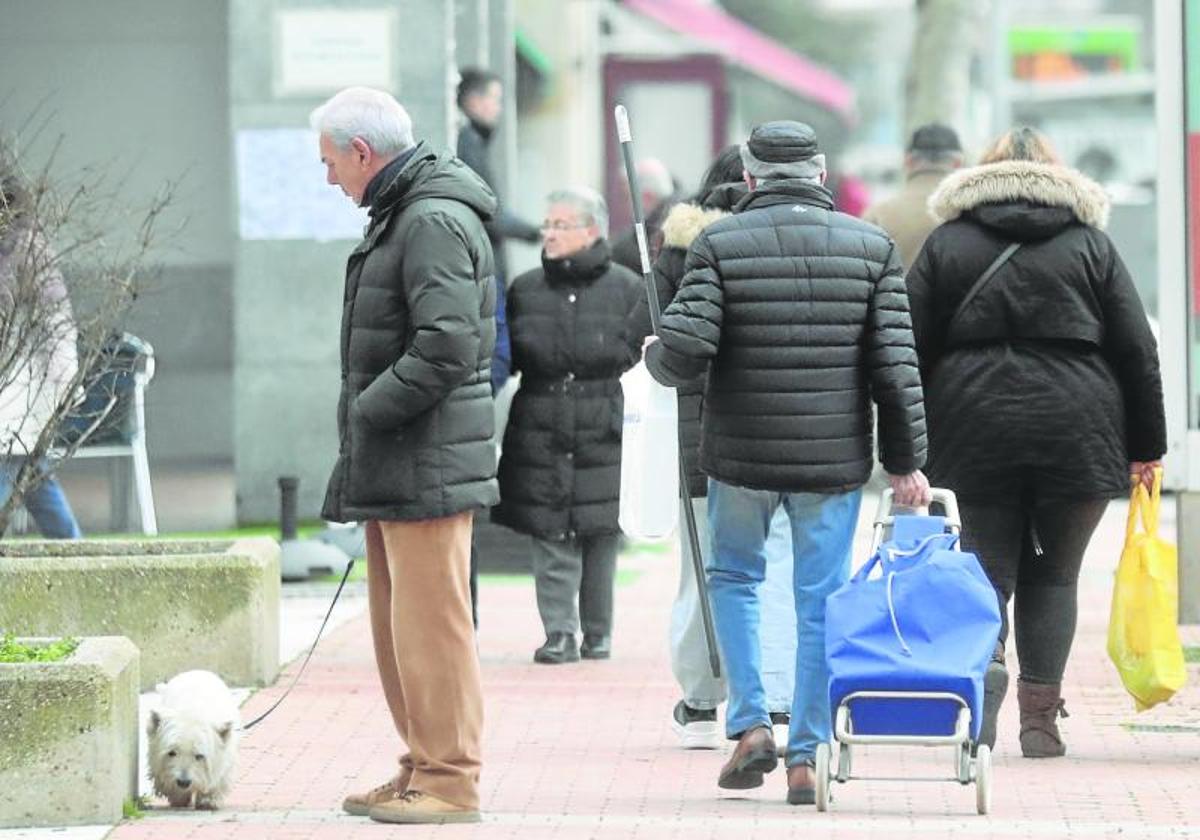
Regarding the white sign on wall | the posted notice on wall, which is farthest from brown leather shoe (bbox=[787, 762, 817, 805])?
the white sign on wall

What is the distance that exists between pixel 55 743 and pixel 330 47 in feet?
28.2

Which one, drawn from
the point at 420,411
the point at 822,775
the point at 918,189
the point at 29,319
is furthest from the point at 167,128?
the point at 822,775

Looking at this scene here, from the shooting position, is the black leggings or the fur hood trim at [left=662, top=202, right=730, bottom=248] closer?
the black leggings

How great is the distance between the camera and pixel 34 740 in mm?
7852

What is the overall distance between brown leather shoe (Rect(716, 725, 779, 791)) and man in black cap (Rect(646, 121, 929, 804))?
103 millimetres

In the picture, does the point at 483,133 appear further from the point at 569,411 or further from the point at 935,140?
the point at 569,411

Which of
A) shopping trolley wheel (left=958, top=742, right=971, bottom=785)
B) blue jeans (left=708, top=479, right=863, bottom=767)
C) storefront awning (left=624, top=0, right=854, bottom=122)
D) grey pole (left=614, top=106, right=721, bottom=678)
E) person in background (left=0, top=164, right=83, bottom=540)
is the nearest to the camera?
shopping trolley wheel (left=958, top=742, right=971, bottom=785)

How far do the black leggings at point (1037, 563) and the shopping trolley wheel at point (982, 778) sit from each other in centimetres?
107

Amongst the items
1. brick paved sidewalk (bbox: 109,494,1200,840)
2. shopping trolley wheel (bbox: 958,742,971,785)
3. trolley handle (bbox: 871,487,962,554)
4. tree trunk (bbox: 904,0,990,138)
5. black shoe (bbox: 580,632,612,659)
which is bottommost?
brick paved sidewalk (bbox: 109,494,1200,840)

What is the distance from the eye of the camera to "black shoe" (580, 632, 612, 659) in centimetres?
1184

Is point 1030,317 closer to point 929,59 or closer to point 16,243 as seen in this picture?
point 16,243

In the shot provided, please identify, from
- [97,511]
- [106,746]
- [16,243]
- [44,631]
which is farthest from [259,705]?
[97,511]

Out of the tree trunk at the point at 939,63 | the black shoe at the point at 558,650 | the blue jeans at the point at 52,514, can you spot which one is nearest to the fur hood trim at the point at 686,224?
the black shoe at the point at 558,650

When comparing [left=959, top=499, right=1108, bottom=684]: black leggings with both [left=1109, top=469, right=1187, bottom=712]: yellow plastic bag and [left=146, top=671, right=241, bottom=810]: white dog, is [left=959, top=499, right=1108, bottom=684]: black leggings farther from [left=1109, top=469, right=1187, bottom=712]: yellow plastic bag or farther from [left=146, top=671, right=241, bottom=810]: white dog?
[left=146, top=671, right=241, bottom=810]: white dog
